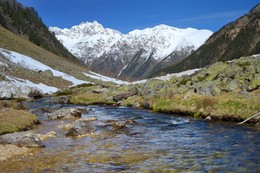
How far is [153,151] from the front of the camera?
22.6 meters

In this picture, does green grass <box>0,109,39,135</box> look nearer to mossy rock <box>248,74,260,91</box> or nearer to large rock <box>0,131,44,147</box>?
large rock <box>0,131,44,147</box>

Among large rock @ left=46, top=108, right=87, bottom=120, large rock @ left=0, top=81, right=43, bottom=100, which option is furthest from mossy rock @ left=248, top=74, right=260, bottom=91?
large rock @ left=0, top=81, right=43, bottom=100

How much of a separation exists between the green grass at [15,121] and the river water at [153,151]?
1.60 meters

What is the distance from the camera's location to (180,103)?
4362cm

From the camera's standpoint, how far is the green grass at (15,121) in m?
29.2

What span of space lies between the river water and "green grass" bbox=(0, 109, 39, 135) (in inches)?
62.8

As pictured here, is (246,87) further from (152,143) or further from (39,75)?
(39,75)

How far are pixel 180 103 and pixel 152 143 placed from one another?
18.9 m

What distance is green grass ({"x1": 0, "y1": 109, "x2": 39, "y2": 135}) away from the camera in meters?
29.2

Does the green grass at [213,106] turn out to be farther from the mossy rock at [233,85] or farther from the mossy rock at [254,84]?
the mossy rock at [233,85]

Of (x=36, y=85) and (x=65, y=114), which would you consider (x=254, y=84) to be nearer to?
(x=65, y=114)

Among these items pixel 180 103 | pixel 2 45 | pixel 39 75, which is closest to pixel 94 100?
pixel 180 103

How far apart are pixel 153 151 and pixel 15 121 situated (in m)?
15.3

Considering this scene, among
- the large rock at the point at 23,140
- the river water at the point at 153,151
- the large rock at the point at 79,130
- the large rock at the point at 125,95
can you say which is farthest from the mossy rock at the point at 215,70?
the large rock at the point at 23,140
